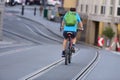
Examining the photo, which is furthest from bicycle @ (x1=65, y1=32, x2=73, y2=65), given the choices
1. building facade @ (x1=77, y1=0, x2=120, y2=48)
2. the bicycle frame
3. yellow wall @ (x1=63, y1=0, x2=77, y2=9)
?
yellow wall @ (x1=63, y1=0, x2=77, y2=9)

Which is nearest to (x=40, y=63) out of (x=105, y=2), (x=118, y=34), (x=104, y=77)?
(x=104, y=77)

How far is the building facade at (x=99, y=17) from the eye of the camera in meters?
63.2

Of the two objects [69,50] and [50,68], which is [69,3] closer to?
[69,50]

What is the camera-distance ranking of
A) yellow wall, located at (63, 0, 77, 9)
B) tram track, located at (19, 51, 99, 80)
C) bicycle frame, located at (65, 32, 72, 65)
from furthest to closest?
yellow wall, located at (63, 0, 77, 9), bicycle frame, located at (65, 32, 72, 65), tram track, located at (19, 51, 99, 80)

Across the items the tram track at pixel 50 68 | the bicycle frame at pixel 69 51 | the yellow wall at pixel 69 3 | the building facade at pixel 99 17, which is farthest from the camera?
the yellow wall at pixel 69 3

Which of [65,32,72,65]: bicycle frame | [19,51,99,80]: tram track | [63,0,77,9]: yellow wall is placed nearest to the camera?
[19,51,99,80]: tram track

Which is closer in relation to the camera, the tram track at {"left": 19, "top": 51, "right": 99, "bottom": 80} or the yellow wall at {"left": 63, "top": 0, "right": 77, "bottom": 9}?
the tram track at {"left": 19, "top": 51, "right": 99, "bottom": 80}

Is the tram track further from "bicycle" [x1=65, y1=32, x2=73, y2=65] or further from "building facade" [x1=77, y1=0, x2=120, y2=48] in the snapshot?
"building facade" [x1=77, y1=0, x2=120, y2=48]

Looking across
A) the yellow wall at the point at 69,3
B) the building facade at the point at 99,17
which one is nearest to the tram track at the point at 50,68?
the building facade at the point at 99,17

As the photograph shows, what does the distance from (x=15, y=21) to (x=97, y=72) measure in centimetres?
5695

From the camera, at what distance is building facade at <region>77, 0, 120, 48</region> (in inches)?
2489

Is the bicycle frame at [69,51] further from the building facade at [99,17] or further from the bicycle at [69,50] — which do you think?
the building facade at [99,17]

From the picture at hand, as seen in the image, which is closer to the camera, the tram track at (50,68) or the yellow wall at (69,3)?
the tram track at (50,68)

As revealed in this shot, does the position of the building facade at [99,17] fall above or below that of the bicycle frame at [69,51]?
below
